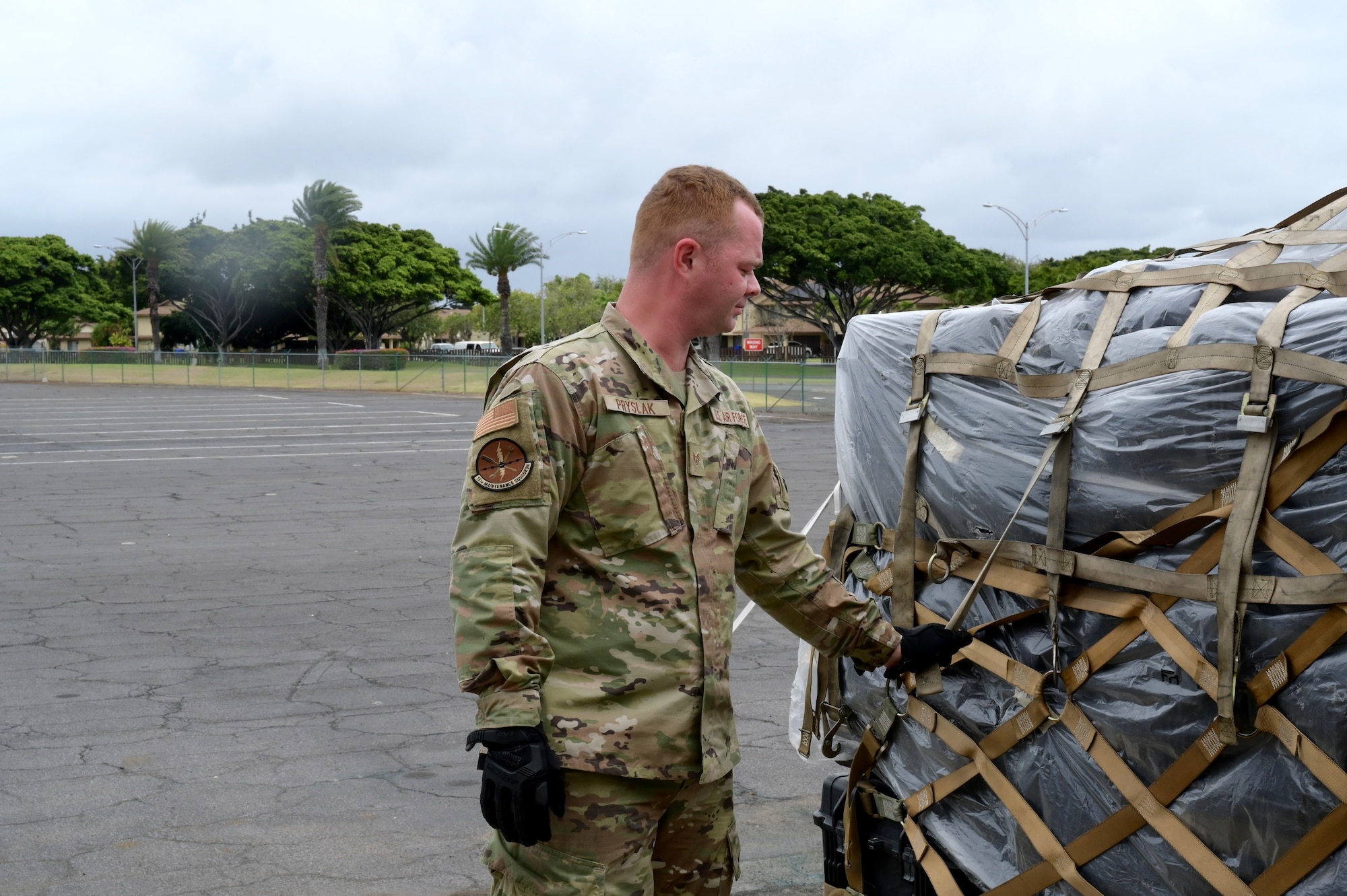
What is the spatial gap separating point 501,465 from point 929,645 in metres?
1.12

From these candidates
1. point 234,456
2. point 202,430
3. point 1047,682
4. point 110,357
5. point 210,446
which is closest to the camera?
point 1047,682

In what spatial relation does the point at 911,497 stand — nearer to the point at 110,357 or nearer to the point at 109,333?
the point at 110,357

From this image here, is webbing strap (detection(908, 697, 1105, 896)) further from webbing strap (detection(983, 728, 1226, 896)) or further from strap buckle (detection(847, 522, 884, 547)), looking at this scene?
strap buckle (detection(847, 522, 884, 547))

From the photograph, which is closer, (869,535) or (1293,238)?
(1293,238)

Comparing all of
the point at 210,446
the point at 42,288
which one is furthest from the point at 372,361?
the point at 42,288

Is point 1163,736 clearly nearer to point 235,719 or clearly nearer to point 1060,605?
point 1060,605

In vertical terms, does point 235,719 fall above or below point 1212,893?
below

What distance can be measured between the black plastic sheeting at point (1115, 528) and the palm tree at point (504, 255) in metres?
56.1

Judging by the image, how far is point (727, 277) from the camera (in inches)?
101

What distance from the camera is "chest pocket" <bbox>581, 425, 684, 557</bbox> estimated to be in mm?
2465

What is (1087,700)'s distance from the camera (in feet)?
8.61

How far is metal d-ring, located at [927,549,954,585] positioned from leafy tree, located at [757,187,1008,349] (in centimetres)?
5050

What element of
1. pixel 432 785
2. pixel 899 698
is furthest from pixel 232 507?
pixel 899 698

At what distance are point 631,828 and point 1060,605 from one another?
104 cm
